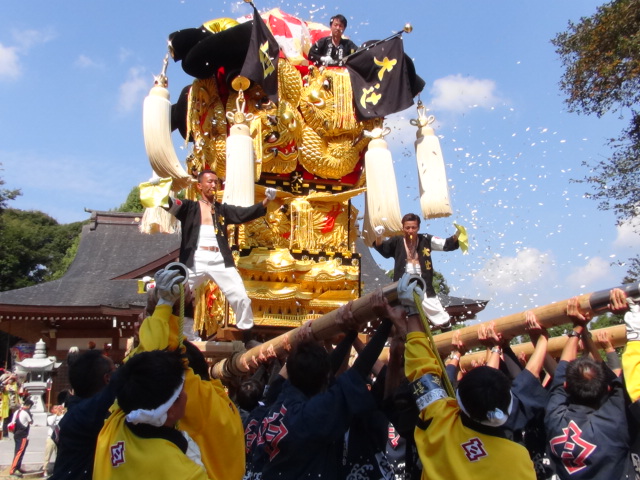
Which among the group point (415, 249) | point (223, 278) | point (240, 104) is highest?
point (240, 104)

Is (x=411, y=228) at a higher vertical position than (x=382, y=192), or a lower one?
lower

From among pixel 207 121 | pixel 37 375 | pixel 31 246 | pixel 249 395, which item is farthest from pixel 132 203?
pixel 249 395

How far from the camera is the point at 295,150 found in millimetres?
6723

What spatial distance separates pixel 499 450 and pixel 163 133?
4.46 metres

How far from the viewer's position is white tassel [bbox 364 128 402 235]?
19.6 feet

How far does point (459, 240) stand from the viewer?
5.45m

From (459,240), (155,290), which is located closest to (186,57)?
(459,240)

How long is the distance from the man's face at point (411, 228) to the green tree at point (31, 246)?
27492mm

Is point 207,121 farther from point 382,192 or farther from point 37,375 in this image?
point 37,375

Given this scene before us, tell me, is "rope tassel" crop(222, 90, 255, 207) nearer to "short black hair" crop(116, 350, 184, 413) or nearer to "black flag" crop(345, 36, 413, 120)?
"black flag" crop(345, 36, 413, 120)

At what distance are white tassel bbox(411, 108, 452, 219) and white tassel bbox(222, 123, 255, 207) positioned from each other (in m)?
1.62

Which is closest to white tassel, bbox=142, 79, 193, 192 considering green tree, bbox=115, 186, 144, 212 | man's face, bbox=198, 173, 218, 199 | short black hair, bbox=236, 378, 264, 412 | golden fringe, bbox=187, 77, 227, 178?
man's face, bbox=198, 173, 218, 199

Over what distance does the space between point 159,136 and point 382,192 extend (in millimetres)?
2091

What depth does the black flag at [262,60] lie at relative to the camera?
5891mm
